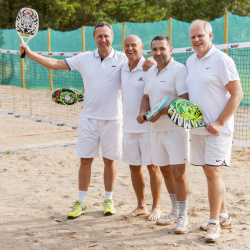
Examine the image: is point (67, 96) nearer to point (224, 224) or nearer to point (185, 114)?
point (185, 114)

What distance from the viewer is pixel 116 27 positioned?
62.5ft

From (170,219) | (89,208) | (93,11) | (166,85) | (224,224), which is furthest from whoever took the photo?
(93,11)

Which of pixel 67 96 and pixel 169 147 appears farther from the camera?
pixel 67 96

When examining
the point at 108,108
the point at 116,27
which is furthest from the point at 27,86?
the point at 108,108

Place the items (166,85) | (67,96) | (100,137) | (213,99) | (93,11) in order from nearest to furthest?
(213,99), (166,85), (100,137), (67,96), (93,11)

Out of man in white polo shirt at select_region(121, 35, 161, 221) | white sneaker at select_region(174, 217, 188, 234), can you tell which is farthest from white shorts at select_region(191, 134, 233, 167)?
man in white polo shirt at select_region(121, 35, 161, 221)

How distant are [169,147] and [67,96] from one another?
208 cm

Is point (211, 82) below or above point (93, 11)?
below

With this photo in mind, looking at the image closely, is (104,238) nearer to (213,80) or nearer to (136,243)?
(136,243)

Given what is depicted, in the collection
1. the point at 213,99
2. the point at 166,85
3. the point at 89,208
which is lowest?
the point at 89,208

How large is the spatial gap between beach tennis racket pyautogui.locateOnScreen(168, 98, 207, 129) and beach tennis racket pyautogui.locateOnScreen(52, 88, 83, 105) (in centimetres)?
217

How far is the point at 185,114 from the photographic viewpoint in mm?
4328

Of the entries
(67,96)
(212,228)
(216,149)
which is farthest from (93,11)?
(212,228)

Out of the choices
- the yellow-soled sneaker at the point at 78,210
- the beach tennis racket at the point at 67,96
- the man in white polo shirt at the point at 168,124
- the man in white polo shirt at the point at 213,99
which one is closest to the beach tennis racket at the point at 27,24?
the beach tennis racket at the point at 67,96
